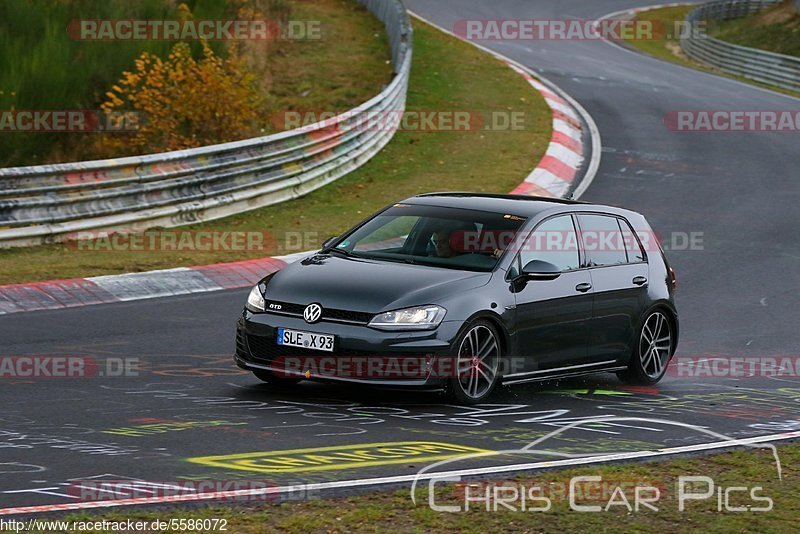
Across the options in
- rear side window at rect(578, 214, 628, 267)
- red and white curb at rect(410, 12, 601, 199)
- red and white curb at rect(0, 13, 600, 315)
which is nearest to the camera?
rear side window at rect(578, 214, 628, 267)

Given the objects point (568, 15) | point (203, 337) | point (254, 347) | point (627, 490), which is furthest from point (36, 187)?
point (568, 15)

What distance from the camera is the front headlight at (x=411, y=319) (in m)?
9.19

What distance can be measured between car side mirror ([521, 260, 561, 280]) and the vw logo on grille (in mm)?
1619

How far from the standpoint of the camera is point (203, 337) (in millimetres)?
11883

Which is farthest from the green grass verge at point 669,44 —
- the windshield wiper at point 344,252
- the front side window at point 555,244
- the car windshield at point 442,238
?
the windshield wiper at point 344,252

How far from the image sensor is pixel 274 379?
32.7 feet

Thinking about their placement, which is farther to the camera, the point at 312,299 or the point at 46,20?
the point at 46,20

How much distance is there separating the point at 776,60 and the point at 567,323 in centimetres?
3135

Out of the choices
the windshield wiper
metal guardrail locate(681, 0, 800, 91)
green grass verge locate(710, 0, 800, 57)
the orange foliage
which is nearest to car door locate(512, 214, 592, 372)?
the windshield wiper

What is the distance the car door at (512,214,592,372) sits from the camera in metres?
10.0

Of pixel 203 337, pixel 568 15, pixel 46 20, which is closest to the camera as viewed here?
pixel 203 337

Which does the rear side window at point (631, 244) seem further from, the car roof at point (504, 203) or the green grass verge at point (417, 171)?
the green grass verge at point (417, 171)

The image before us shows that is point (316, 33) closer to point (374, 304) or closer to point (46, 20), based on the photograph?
point (46, 20)

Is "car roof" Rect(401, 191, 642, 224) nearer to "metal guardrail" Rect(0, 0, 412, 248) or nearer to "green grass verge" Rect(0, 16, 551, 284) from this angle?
"green grass verge" Rect(0, 16, 551, 284)
